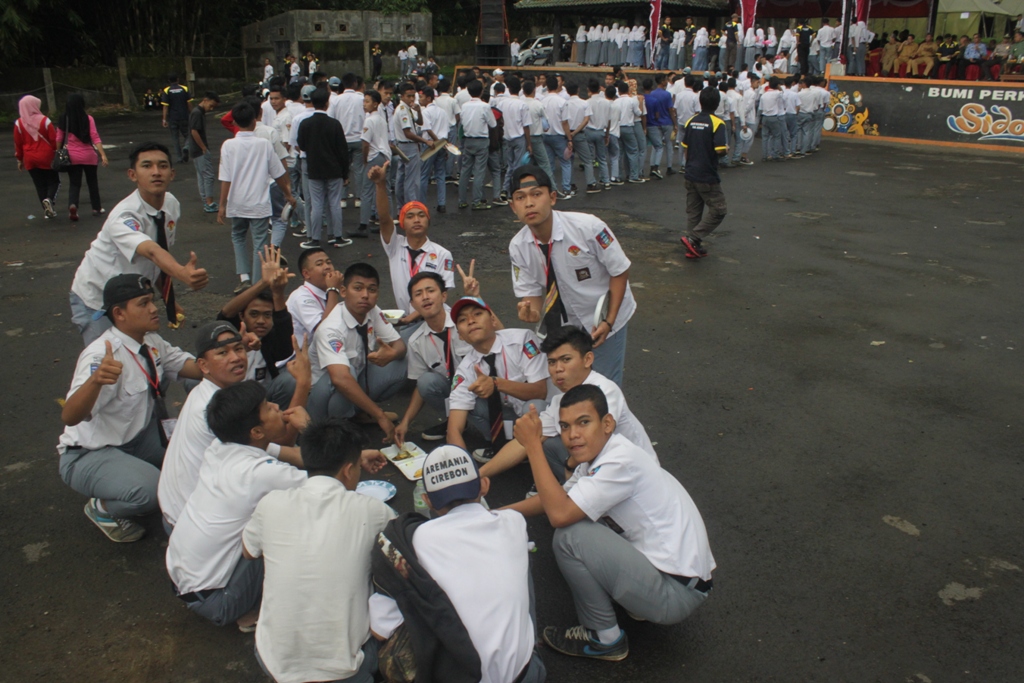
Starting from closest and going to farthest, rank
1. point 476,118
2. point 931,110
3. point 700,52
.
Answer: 1. point 476,118
2. point 931,110
3. point 700,52

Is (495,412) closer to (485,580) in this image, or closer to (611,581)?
(611,581)

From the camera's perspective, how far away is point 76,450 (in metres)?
4.02

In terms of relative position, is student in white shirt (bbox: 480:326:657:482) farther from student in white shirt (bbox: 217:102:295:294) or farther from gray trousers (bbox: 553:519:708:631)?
student in white shirt (bbox: 217:102:295:294)

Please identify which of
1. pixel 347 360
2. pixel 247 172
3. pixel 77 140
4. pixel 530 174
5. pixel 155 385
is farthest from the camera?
pixel 77 140

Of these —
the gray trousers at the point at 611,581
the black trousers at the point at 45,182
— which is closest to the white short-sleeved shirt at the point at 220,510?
the gray trousers at the point at 611,581

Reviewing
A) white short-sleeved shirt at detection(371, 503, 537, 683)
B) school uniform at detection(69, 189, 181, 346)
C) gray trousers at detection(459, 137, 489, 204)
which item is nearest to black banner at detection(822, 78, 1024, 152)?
gray trousers at detection(459, 137, 489, 204)

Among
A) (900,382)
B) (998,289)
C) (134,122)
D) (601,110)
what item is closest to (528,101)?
(601,110)

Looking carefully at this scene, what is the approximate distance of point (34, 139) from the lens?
10648 millimetres

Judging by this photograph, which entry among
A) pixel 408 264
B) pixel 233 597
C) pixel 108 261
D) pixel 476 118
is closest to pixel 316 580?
pixel 233 597

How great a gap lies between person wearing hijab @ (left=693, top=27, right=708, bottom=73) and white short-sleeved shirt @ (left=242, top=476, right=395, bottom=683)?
26.4 m

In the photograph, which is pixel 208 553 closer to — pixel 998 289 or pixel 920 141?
pixel 998 289

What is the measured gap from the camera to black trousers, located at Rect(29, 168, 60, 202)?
35.9 feet

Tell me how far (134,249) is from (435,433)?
7.33 ft

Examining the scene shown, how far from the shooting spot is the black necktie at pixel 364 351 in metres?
5.22
